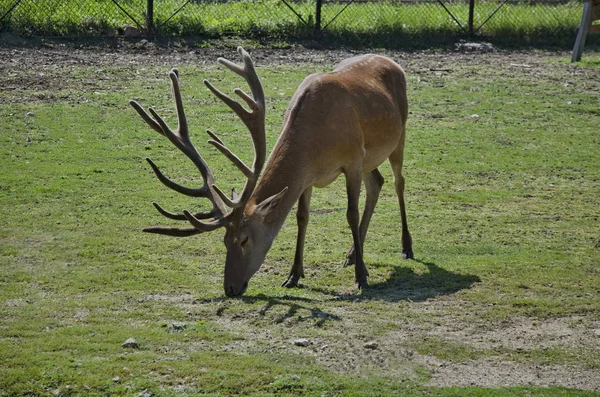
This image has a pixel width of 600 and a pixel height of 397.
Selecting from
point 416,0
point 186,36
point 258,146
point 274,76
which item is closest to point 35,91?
point 274,76

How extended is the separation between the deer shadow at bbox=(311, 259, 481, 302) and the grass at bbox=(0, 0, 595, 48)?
13.9m

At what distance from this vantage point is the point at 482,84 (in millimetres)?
19234

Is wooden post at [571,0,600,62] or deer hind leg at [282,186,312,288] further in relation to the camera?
wooden post at [571,0,600,62]

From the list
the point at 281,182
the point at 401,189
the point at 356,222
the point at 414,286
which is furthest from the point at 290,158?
the point at 401,189

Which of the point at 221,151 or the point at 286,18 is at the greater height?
the point at 221,151

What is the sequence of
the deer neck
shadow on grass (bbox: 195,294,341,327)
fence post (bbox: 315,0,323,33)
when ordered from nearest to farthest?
shadow on grass (bbox: 195,294,341,327), the deer neck, fence post (bbox: 315,0,323,33)

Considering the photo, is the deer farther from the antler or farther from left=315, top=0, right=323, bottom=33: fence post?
left=315, top=0, right=323, bottom=33: fence post

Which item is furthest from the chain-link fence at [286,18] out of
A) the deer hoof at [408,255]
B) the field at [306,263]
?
the deer hoof at [408,255]

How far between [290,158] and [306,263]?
150 centimetres

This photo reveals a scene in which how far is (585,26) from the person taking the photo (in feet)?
71.6

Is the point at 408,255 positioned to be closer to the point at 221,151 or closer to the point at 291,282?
the point at 291,282

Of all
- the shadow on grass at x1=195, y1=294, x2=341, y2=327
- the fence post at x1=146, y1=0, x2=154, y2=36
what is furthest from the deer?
the fence post at x1=146, y1=0, x2=154, y2=36

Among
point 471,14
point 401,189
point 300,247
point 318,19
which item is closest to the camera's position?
point 300,247

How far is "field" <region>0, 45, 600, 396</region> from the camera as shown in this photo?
7074mm
